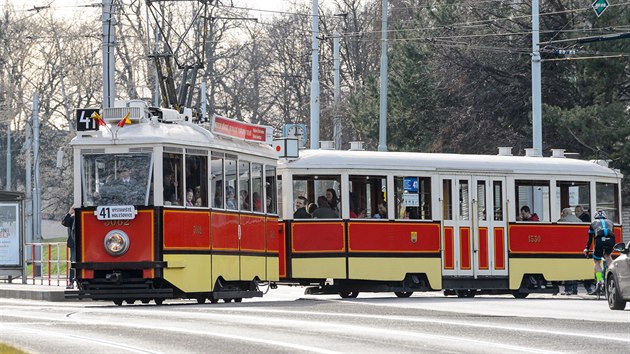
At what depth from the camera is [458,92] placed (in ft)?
169

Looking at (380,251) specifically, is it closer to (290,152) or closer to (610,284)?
(290,152)

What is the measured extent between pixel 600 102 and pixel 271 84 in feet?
101

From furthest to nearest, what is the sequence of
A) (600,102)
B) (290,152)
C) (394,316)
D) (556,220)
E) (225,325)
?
(600,102) < (556,220) < (290,152) < (394,316) < (225,325)

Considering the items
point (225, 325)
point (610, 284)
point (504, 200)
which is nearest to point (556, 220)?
point (504, 200)

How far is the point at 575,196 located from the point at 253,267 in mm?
7923

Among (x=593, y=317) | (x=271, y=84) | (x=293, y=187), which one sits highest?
(x=271, y=84)

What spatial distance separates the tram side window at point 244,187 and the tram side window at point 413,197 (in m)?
3.39

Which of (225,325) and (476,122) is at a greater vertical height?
(476,122)

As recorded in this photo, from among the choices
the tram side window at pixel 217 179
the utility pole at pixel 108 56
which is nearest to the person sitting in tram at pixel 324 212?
the tram side window at pixel 217 179

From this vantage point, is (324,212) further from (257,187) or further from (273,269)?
(257,187)

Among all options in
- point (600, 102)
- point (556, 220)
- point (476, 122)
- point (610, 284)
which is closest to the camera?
point (610, 284)

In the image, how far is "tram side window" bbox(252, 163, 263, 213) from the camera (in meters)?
28.7

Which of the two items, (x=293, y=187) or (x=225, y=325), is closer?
(x=225, y=325)

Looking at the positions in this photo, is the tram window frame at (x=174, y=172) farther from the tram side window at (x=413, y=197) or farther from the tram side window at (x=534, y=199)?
the tram side window at (x=534, y=199)
